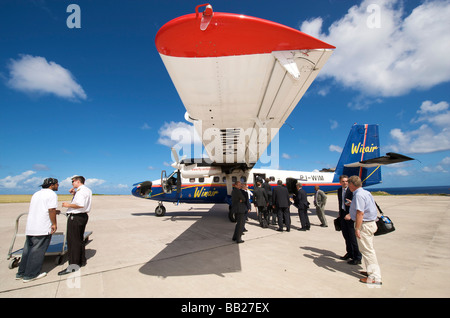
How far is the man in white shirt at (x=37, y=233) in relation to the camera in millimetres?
3412

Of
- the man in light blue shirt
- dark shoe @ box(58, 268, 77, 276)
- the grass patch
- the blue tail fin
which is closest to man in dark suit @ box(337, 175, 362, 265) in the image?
the man in light blue shirt

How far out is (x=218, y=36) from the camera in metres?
1.90

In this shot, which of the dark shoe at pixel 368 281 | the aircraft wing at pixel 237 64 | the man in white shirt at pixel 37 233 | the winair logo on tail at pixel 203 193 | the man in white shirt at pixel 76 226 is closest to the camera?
the aircraft wing at pixel 237 64

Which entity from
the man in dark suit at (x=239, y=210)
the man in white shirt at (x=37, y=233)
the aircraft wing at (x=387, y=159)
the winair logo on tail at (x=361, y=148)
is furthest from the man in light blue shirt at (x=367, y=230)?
the winair logo on tail at (x=361, y=148)

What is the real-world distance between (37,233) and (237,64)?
453cm

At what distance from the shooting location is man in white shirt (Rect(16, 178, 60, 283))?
11.2 ft

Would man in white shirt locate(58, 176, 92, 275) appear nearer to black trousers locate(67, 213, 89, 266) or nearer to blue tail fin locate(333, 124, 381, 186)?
black trousers locate(67, 213, 89, 266)

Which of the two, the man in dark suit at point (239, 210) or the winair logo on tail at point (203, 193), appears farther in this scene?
the winair logo on tail at point (203, 193)

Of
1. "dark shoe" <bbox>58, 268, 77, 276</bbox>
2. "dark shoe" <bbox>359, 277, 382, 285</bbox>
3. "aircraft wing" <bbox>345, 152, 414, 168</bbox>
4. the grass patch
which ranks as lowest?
the grass patch

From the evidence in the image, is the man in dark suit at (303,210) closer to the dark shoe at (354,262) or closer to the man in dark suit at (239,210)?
the man in dark suit at (239,210)

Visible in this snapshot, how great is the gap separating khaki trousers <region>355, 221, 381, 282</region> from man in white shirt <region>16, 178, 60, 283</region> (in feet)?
18.8

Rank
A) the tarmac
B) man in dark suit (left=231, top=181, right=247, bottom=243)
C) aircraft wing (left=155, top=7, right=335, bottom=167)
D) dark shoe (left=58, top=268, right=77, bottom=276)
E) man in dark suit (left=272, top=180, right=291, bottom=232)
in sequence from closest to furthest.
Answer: aircraft wing (left=155, top=7, right=335, bottom=167), the tarmac, dark shoe (left=58, top=268, right=77, bottom=276), man in dark suit (left=231, top=181, right=247, bottom=243), man in dark suit (left=272, top=180, right=291, bottom=232)

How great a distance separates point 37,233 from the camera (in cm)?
341

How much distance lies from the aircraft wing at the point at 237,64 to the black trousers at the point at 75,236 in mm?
3111
